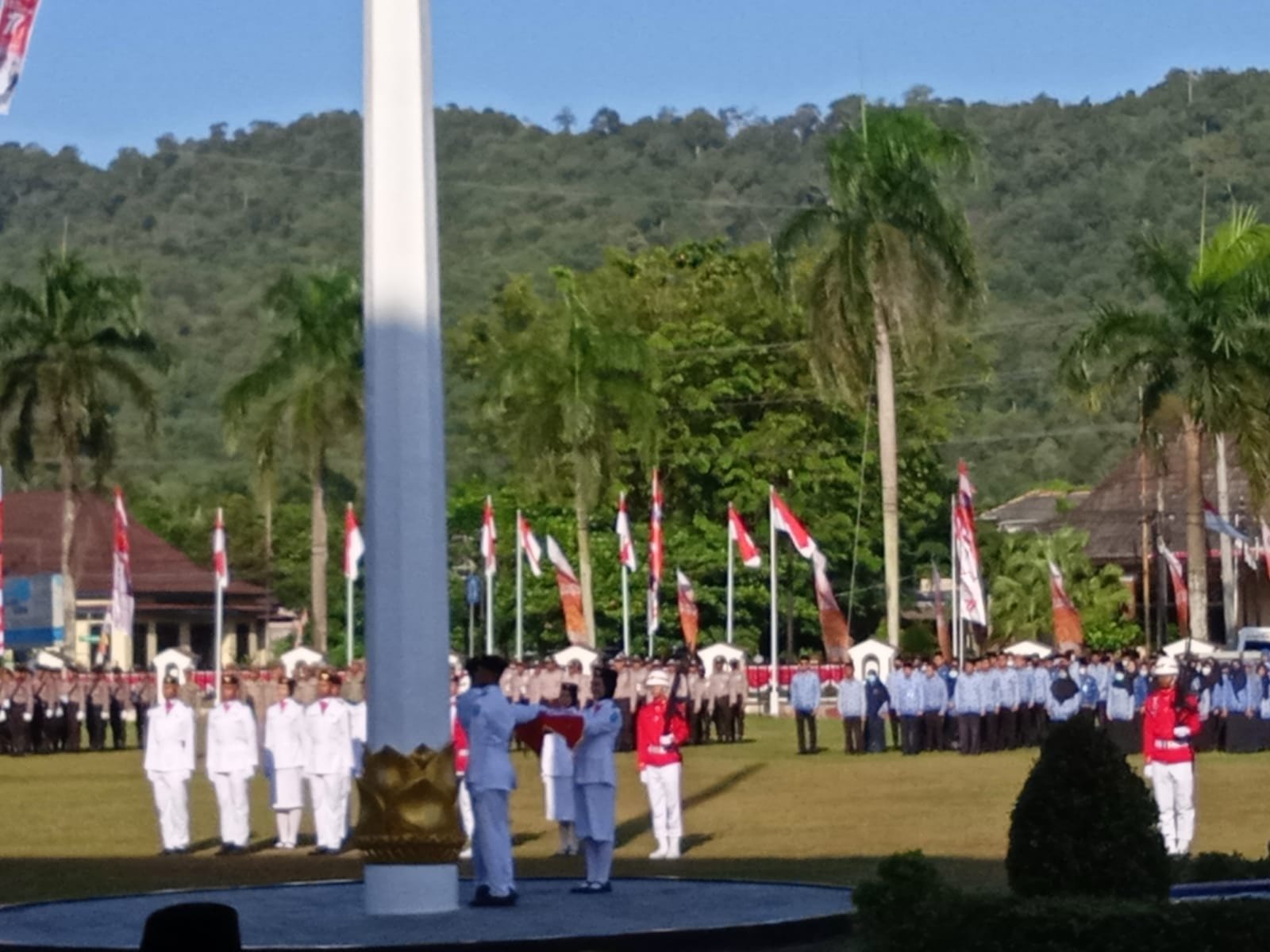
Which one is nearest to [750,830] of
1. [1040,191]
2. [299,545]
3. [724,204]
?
[299,545]

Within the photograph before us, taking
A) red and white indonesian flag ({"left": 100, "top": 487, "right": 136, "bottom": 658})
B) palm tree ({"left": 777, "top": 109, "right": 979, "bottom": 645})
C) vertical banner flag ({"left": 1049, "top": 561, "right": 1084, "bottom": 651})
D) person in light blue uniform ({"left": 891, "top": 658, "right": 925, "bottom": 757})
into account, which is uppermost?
palm tree ({"left": 777, "top": 109, "right": 979, "bottom": 645})

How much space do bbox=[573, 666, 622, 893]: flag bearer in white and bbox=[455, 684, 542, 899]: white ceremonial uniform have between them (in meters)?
0.99

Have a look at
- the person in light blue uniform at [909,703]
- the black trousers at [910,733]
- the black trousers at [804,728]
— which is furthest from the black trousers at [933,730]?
the black trousers at [804,728]

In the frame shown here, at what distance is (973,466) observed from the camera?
125312mm

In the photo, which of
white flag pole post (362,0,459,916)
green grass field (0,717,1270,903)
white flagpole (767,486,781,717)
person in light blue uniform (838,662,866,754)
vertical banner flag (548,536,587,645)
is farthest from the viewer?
white flagpole (767,486,781,717)

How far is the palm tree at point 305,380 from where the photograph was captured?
62.8 m

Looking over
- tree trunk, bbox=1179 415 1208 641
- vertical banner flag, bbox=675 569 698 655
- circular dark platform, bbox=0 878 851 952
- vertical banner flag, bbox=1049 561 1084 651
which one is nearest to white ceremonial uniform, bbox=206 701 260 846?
circular dark platform, bbox=0 878 851 952

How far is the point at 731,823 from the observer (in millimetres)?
27219

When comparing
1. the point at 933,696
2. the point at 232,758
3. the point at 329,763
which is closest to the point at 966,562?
the point at 933,696

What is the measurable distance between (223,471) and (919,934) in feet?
377

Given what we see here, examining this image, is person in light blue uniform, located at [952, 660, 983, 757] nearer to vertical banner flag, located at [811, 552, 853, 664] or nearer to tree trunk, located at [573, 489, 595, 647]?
vertical banner flag, located at [811, 552, 853, 664]

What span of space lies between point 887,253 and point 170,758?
28.4 meters

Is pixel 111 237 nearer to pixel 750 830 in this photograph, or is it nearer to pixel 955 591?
pixel 955 591

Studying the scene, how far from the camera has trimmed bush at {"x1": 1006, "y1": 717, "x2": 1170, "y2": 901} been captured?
1171 cm
